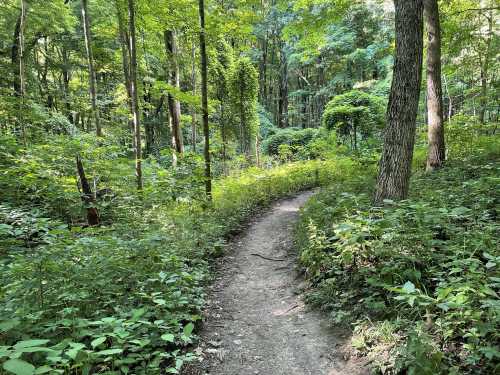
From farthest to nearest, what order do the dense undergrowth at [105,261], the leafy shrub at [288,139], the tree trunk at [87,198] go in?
1. the leafy shrub at [288,139]
2. the tree trunk at [87,198]
3. the dense undergrowth at [105,261]

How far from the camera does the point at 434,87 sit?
8875mm

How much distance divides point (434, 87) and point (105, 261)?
9369 mm

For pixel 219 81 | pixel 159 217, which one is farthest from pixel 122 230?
pixel 219 81

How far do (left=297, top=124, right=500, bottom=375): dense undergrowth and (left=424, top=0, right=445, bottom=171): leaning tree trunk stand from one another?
11.5 feet

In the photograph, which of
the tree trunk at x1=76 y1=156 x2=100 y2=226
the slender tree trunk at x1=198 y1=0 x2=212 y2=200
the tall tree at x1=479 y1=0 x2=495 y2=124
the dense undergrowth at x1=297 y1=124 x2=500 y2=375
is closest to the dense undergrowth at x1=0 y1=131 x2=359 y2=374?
the tree trunk at x1=76 y1=156 x2=100 y2=226

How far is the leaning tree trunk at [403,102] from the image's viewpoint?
5207 millimetres

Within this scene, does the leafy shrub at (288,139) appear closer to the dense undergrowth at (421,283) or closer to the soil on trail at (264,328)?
the soil on trail at (264,328)

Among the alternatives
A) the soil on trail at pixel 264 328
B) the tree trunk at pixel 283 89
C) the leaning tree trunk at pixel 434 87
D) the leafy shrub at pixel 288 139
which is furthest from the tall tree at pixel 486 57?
the tree trunk at pixel 283 89

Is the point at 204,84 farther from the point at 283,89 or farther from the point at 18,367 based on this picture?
the point at 283,89

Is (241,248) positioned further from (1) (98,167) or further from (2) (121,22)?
(2) (121,22)

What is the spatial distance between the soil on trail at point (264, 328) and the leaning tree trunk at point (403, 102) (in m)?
2.45

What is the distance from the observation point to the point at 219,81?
18312 millimetres

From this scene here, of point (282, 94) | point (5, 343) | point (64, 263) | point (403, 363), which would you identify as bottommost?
point (403, 363)

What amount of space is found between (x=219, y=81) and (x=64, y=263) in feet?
53.6
